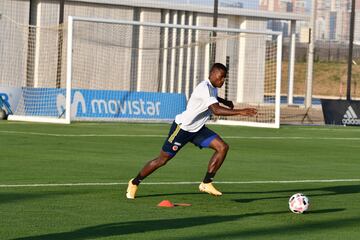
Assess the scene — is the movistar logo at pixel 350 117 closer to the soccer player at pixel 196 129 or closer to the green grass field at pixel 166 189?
the green grass field at pixel 166 189

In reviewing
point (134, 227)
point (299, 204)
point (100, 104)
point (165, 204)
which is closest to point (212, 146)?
point (165, 204)

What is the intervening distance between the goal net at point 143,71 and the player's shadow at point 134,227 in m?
20.9

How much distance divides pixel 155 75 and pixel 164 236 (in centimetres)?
3275

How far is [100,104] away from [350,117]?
9503 millimetres

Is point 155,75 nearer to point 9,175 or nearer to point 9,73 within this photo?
point 9,73

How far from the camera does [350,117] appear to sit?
40.3 m

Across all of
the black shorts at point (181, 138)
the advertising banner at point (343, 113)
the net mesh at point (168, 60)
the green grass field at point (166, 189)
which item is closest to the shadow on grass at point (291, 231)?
the green grass field at point (166, 189)

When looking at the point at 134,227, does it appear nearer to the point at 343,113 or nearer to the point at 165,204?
the point at 165,204

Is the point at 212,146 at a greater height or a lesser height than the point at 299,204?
greater

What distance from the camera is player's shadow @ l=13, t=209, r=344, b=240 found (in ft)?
37.7

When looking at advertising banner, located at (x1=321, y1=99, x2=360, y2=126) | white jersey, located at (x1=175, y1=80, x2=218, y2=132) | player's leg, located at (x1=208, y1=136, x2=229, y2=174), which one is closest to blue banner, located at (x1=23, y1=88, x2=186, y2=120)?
advertising banner, located at (x1=321, y1=99, x2=360, y2=126)

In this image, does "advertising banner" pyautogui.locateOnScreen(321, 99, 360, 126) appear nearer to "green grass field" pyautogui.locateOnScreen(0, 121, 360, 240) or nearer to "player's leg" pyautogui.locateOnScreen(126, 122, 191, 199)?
"green grass field" pyautogui.locateOnScreen(0, 121, 360, 240)

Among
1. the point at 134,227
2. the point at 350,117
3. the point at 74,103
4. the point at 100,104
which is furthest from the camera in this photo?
the point at 350,117

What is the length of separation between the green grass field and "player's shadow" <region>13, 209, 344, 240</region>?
0.04 ft
